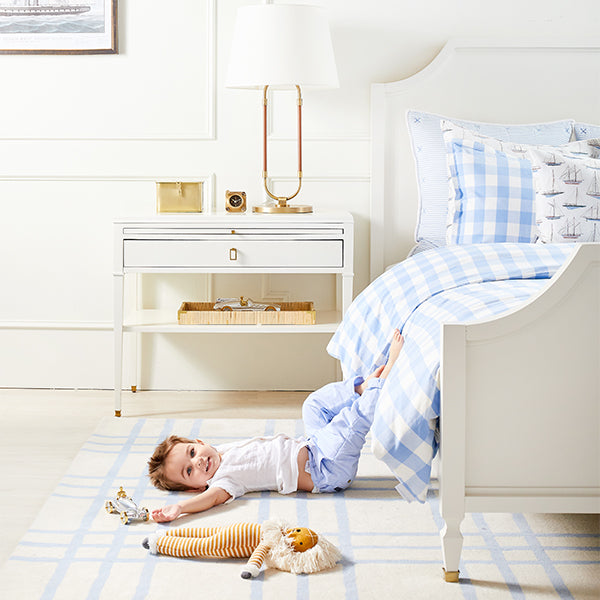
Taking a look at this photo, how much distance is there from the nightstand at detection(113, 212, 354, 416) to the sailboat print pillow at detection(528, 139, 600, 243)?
2.11 ft

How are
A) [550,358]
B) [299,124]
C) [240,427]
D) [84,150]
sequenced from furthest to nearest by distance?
[84,150]
[299,124]
[240,427]
[550,358]

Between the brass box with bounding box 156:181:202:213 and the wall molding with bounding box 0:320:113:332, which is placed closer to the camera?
the brass box with bounding box 156:181:202:213

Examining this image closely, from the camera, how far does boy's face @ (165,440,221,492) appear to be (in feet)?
7.11

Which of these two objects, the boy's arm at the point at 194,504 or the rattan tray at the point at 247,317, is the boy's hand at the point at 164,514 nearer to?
the boy's arm at the point at 194,504

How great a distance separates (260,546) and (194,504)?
300 millimetres

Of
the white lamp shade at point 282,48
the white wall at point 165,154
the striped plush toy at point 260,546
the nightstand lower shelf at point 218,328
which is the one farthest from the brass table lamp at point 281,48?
the striped plush toy at point 260,546

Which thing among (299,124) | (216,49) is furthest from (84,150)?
(299,124)

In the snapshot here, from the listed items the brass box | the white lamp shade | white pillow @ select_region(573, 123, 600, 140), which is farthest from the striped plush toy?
white pillow @ select_region(573, 123, 600, 140)

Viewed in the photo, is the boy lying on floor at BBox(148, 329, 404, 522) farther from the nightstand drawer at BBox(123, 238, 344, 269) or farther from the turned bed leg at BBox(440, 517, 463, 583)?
the nightstand drawer at BBox(123, 238, 344, 269)

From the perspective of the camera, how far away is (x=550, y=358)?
1.68 m

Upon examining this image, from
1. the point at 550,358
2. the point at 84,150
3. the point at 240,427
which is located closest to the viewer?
the point at 550,358

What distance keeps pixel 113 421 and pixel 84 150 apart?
3.60ft

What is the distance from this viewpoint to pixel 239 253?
291 centimetres

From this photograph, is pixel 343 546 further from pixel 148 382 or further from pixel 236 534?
pixel 148 382
